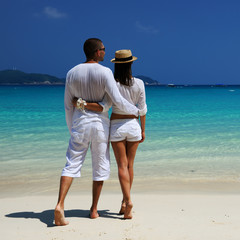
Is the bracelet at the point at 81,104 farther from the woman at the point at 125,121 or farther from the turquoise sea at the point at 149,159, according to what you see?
the turquoise sea at the point at 149,159

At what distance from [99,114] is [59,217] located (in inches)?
37.9

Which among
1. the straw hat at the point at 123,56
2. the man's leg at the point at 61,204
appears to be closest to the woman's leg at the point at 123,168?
the man's leg at the point at 61,204

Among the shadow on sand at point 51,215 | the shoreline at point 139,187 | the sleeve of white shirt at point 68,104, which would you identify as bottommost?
the shoreline at point 139,187

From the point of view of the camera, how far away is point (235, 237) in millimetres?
3043

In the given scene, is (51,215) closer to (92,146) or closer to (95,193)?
(95,193)

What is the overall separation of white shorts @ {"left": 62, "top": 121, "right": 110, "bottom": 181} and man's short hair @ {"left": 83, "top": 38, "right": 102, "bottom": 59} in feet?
2.05

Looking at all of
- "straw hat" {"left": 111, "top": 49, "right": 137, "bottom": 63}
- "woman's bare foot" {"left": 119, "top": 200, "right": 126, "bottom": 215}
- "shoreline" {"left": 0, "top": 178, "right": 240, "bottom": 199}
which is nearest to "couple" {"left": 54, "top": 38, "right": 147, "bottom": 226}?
"straw hat" {"left": 111, "top": 49, "right": 137, "bottom": 63}

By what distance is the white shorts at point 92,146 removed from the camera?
3.31 m

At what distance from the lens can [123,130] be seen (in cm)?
341

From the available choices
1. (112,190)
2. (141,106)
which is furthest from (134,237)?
(112,190)

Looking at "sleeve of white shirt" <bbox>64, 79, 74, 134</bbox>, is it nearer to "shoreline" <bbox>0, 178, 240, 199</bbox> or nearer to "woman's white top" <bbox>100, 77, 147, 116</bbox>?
"woman's white top" <bbox>100, 77, 147, 116</bbox>

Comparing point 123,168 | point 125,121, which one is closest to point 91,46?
point 125,121

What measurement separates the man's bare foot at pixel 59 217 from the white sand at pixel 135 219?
57mm

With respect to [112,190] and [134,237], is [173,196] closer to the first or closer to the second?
[112,190]
